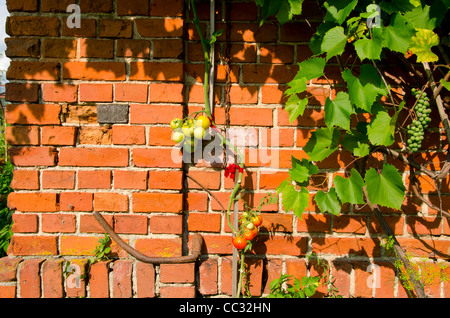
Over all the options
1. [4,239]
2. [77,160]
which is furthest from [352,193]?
[4,239]

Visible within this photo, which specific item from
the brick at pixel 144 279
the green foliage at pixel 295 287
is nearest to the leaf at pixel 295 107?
the green foliage at pixel 295 287

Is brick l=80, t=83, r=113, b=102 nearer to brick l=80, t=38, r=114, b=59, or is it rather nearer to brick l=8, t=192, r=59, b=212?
brick l=80, t=38, r=114, b=59

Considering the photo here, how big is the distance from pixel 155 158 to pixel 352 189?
2.70 ft

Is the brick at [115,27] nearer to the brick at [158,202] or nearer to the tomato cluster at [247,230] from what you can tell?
the brick at [158,202]

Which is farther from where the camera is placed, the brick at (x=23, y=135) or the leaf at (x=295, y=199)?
the brick at (x=23, y=135)

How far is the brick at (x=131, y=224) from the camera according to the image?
50.2 inches

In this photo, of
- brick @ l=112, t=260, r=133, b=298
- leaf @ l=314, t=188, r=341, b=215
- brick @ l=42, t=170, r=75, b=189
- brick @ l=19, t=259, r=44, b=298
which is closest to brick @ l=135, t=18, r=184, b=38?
brick @ l=42, t=170, r=75, b=189

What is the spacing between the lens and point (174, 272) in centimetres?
126

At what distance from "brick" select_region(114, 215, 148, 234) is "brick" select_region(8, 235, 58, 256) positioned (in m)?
0.28

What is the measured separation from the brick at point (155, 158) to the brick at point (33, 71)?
49 centimetres

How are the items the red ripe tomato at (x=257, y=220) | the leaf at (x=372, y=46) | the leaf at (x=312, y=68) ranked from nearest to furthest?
the leaf at (x=372, y=46)
the leaf at (x=312, y=68)
the red ripe tomato at (x=257, y=220)

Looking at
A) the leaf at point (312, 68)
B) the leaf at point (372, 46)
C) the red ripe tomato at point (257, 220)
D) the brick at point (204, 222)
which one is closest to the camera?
the leaf at point (372, 46)

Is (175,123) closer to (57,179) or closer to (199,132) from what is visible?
(199,132)

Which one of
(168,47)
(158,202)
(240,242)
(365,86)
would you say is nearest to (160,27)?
(168,47)
